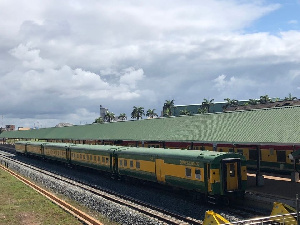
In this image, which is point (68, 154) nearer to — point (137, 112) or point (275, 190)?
point (275, 190)

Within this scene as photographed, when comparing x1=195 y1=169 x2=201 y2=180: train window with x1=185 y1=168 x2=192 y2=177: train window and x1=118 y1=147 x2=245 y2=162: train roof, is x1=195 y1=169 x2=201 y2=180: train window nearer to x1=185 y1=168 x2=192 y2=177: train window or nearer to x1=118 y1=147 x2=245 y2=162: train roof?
x1=185 y1=168 x2=192 y2=177: train window

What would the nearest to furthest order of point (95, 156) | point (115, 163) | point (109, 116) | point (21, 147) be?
point (115, 163) < point (95, 156) < point (21, 147) < point (109, 116)

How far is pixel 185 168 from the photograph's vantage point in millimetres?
23484

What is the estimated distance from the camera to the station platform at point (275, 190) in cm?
2173

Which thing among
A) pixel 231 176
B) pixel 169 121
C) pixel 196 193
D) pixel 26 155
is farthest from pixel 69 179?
pixel 26 155

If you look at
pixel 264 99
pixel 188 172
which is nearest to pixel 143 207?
pixel 188 172

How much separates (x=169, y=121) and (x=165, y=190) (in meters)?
19.3

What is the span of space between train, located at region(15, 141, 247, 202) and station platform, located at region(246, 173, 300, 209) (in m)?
1.80

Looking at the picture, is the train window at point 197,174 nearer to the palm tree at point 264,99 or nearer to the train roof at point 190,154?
the train roof at point 190,154

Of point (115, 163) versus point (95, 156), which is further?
point (95, 156)

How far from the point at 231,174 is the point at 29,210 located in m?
14.0

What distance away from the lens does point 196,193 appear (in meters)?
23.0

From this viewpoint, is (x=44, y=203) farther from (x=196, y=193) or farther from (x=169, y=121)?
(x=169, y=121)

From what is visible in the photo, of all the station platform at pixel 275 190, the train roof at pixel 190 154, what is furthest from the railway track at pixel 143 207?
the station platform at pixel 275 190
